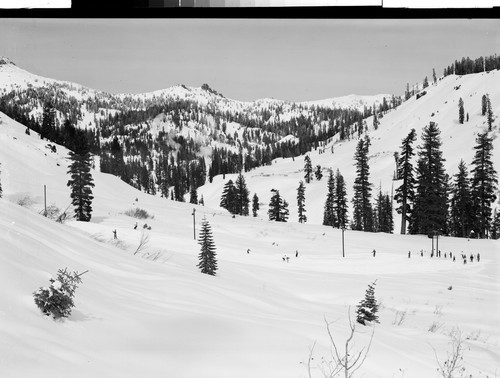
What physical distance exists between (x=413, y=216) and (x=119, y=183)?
13.9ft

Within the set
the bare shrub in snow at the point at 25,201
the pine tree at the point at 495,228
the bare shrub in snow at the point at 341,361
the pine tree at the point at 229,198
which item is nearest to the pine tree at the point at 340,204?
the pine tree at the point at 229,198

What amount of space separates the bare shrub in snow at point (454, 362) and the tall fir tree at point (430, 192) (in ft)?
4.21

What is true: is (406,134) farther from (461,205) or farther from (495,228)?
(495,228)

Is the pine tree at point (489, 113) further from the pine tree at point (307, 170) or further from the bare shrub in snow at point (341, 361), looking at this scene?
the pine tree at point (307, 170)

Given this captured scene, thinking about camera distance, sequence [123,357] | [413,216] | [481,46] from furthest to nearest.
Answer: [413,216], [481,46], [123,357]

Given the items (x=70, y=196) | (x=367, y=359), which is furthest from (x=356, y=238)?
(x=70, y=196)

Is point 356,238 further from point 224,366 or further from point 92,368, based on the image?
point 92,368

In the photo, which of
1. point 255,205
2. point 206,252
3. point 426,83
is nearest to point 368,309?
point 206,252

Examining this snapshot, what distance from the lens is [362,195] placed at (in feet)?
18.1

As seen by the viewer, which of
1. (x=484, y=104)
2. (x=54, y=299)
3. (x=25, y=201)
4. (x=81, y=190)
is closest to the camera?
(x=54, y=299)

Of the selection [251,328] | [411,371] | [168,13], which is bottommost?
[411,371]

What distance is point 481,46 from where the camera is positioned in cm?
386

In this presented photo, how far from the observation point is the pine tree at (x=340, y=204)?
482 centimetres

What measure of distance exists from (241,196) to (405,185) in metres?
2.50
